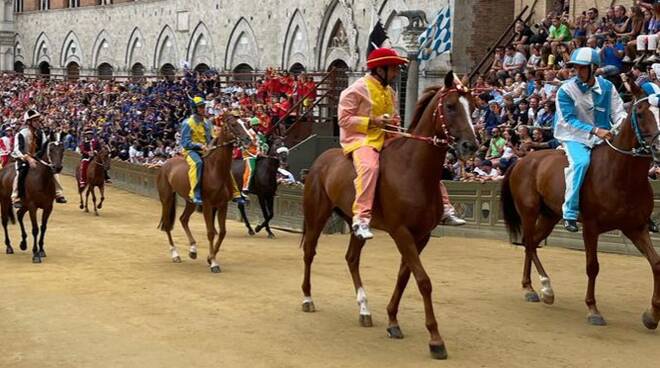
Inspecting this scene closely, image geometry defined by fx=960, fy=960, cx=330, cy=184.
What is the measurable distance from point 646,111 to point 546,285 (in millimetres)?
2558

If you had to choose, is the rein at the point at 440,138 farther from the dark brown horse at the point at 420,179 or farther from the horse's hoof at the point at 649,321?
the horse's hoof at the point at 649,321

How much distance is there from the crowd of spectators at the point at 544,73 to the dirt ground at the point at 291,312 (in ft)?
8.30

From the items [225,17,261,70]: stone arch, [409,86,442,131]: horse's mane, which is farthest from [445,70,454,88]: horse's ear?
[225,17,261,70]: stone arch

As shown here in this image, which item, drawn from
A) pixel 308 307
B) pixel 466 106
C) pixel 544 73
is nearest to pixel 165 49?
pixel 544 73

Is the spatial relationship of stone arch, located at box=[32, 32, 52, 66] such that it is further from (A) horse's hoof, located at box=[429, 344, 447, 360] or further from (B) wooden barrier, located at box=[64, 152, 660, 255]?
(A) horse's hoof, located at box=[429, 344, 447, 360]

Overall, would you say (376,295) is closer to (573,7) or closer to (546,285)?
(546,285)

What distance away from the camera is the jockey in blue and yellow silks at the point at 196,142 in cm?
1497

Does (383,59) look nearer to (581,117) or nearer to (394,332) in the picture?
(581,117)

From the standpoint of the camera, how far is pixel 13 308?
35.2 ft

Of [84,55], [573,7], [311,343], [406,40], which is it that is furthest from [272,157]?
[84,55]

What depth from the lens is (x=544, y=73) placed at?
19453 millimetres

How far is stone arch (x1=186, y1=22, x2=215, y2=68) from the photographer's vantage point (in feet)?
138

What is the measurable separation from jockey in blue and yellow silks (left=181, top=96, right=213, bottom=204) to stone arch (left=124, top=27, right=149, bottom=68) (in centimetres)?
3251

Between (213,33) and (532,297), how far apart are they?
1262 inches
